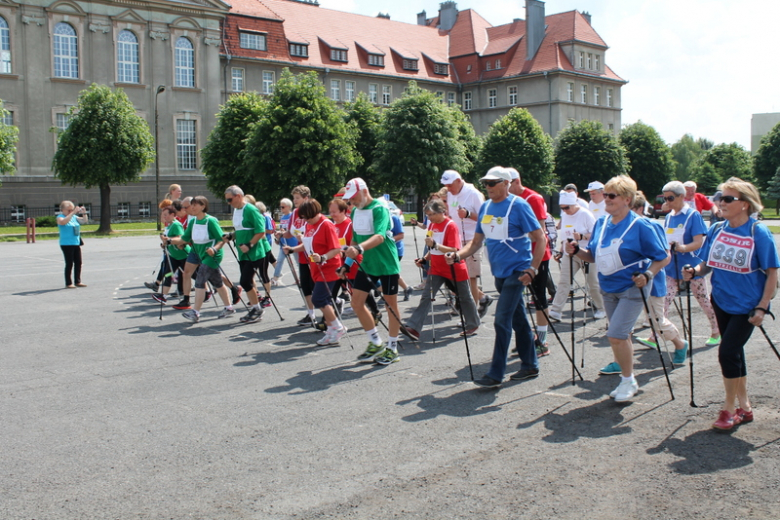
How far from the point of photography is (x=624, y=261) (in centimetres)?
628

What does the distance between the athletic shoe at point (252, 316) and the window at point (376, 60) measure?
65100mm

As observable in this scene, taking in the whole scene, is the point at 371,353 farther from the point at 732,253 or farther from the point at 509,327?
the point at 732,253

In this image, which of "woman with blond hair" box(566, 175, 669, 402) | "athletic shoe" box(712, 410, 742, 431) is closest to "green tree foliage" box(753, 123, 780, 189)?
"woman with blond hair" box(566, 175, 669, 402)

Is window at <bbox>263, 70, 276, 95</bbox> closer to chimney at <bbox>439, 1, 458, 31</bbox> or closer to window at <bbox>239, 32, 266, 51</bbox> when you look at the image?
window at <bbox>239, 32, 266, 51</bbox>

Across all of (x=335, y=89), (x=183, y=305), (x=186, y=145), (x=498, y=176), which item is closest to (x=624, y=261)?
(x=498, y=176)

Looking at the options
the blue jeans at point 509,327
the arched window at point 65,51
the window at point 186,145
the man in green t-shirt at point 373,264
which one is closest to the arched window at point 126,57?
the arched window at point 65,51

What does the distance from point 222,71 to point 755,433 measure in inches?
2398

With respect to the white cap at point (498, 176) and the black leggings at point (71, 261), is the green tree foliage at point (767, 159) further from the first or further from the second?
the white cap at point (498, 176)

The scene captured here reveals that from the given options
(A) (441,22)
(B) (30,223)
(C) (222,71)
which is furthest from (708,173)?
(B) (30,223)

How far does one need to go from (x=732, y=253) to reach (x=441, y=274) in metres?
4.20

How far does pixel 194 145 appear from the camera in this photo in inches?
2320

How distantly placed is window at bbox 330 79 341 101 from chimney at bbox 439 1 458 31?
20.9m

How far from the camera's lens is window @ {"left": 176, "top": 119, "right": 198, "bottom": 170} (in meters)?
58.2

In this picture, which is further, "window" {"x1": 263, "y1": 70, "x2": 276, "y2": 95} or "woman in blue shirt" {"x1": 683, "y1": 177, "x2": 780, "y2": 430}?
"window" {"x1": 263, "y1": 70, "x2": 276, "y2": 95}
